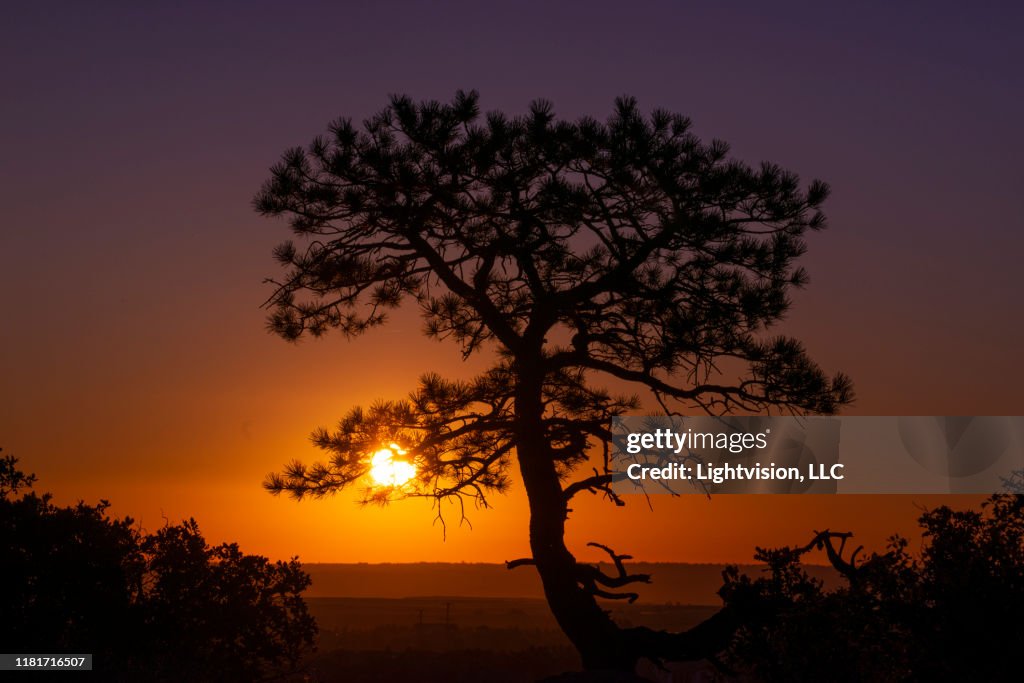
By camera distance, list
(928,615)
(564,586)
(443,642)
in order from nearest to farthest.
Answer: (928,615) → (564,586) → (443,642)

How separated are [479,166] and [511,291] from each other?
185cm

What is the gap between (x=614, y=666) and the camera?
12.0 meters

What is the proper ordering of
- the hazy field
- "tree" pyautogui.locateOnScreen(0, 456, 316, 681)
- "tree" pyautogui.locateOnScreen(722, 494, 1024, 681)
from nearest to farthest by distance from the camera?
"tree" pyautogui.locateOnScreen(722, 494, 1024, 681), "tree" pyautogui.locateOnScreen(0, 456, 316, 681), the hazy field

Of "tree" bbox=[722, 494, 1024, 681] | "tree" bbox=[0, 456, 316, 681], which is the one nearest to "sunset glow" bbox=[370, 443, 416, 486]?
"tree" bbox=[0, 456, 316, 681]

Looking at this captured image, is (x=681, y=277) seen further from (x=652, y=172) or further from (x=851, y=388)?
(x=851, y=388)

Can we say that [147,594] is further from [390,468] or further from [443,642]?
[443,642]

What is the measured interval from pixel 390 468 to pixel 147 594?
10.7ft

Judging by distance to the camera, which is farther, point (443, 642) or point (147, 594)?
point (443, 642)

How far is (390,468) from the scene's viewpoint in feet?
44.5

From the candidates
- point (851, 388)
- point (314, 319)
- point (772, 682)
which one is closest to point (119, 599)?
point (314, 319)

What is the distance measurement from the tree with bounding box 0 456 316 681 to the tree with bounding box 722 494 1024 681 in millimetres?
5947

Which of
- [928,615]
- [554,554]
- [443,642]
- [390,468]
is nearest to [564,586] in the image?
[554,554]

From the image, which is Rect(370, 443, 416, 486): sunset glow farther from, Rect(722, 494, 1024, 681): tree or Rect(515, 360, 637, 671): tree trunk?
Rect(722, 494, 1024, 681): tree

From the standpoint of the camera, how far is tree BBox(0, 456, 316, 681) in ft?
38.9
